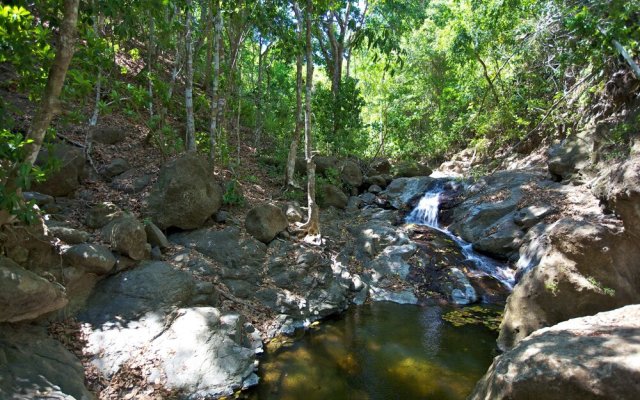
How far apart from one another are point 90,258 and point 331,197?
909 cm

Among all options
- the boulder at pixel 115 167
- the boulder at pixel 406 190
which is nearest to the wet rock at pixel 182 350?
the boulder at pixel 115 167

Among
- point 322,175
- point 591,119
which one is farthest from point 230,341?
point 591,119

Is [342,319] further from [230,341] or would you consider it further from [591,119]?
[591,119]

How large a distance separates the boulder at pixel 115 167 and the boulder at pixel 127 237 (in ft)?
8.69

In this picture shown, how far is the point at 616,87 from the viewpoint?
11.6 m

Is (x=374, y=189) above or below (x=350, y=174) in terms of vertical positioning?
below

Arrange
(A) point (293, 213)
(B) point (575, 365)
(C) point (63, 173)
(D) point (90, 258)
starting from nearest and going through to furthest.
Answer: (B) point (575, 365) < (D) point (90, 258) < (C) point (63, 173) < (A) point (293, 213)

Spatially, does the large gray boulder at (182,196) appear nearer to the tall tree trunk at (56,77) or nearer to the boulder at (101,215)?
the boulder at (101,215)

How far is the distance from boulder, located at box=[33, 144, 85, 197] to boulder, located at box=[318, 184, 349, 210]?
7.52 m

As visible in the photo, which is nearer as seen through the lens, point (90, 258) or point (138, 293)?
point (90, 258)

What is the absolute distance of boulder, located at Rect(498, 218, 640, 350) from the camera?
229 inches

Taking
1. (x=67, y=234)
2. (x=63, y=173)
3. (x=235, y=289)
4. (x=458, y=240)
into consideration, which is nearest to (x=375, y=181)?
(x=458, y=240)

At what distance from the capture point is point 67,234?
5.91m

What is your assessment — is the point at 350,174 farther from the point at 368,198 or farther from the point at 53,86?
the point at 53,86
